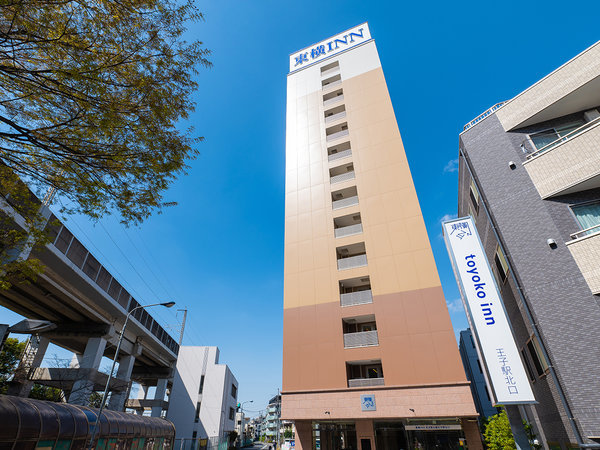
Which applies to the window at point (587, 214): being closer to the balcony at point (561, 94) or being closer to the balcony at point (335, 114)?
the balcony at point (561, 94)

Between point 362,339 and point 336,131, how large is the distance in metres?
20.3

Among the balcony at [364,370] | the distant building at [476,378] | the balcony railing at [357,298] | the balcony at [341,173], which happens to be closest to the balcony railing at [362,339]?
the balcony at [364,370]

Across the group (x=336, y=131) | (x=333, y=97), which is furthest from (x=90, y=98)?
(x=333, y=97)

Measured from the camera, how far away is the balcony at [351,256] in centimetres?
2227

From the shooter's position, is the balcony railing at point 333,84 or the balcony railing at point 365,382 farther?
the balcony railing at point 333,84

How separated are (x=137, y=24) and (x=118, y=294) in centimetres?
2543

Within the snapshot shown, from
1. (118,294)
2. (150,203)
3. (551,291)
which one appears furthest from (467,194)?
(118,294)

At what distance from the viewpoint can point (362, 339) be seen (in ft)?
63.4

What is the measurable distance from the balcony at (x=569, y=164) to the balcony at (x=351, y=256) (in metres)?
11.6

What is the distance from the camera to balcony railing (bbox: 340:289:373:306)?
20519 millimetres

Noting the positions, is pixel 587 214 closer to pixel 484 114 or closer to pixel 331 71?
pixel 484 114

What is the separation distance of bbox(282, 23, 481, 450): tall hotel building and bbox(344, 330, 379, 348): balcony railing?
0.07 metres

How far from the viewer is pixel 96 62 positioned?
608 cm

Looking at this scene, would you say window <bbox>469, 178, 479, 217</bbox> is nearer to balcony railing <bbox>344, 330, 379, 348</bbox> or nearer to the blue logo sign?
balcony railing <bbox>344, 330, 379, 348</bbox>
